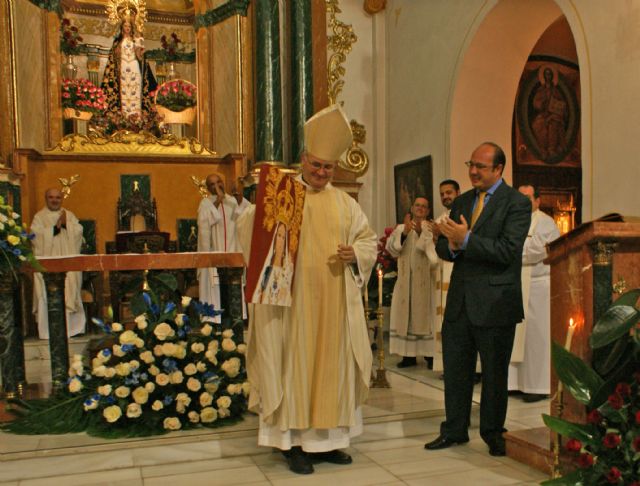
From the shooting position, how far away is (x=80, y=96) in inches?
345

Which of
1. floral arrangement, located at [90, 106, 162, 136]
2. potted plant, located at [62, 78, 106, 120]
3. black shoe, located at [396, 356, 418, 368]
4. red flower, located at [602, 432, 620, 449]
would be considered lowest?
black shoe, located at [396, 356, 418, 368]

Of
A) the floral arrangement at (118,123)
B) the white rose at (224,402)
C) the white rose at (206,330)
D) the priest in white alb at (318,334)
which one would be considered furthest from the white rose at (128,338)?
the floral arrangement at (118,123)

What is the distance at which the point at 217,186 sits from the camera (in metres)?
8.23

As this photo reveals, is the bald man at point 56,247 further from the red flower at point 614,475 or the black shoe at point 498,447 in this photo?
the red flower at point 614,475

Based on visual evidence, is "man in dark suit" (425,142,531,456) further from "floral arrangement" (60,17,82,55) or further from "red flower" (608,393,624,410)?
"floral arrangement" (60,17,82,55)

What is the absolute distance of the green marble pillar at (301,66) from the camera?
8.80 m

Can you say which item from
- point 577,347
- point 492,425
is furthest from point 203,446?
point 577,347

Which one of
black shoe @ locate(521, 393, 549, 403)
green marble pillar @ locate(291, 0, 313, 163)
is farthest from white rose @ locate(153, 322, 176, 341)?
green marble pillar @ locate(291, 0, 313, 163)

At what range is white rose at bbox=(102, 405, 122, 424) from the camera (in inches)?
161

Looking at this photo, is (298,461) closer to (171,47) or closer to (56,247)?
(56,247)

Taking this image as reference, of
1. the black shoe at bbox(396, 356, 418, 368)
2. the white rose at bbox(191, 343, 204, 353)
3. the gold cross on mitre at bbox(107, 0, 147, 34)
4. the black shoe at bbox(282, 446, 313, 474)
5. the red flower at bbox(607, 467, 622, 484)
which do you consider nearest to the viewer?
the red flower at bbox(607, 467, 622, 484)

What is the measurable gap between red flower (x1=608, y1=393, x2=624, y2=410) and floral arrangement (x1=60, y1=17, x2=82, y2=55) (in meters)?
8.36

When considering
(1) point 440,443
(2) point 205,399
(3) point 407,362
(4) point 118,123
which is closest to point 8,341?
(2) point 205,399

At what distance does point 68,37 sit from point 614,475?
8605 mm
